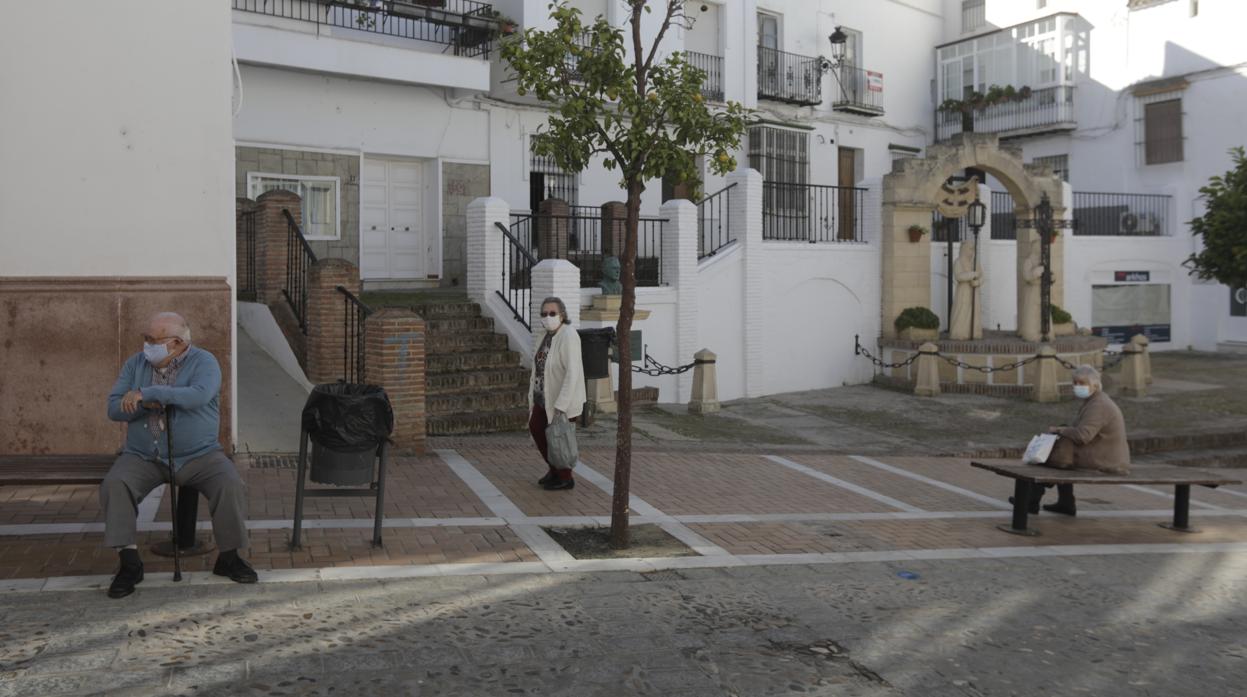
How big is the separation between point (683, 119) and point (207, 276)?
4641 mm

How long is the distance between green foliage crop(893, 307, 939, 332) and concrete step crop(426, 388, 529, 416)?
28.6ft

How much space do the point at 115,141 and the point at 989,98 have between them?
2495cm

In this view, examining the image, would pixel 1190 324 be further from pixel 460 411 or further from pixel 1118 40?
pixel 460 411

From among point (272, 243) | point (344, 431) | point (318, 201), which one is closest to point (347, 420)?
point (344, 431)

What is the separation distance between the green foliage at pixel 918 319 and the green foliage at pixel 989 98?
38.9 feet

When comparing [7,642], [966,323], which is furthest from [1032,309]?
[7,642]

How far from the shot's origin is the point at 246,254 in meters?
13.9

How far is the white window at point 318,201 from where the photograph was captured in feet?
58.3

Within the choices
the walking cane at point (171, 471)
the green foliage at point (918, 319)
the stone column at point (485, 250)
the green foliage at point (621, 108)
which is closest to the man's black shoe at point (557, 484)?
the green foliage at point (621, 108)

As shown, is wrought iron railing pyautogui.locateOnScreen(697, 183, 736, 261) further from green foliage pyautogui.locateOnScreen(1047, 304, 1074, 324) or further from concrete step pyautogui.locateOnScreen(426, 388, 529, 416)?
green foliage pyautogui.locateOnScreen(1047, 304, 1074, 324)

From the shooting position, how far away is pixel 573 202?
21.3m

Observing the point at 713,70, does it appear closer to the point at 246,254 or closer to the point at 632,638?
the point at 246,254

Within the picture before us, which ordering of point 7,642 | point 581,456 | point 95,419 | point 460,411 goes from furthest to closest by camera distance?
point 460,411 → point 581,456 → point 95,419 → point 7,642

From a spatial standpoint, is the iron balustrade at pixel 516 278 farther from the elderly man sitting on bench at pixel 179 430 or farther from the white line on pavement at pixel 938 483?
the elderly man sitting on bench at pixel 179 430
